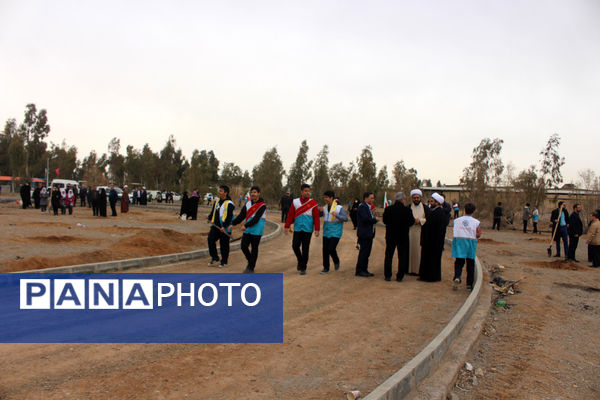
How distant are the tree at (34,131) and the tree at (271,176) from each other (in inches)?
1901

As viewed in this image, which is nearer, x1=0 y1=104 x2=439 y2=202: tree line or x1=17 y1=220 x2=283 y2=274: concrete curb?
x1=17 y1=220 x2=283 y2=274: concrete curb

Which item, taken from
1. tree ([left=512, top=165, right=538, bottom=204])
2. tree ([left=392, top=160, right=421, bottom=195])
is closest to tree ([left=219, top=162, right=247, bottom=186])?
tree ([left=392, top=160, right=421, bottom=195])

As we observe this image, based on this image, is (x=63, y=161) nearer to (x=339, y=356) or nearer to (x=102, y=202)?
(x=102, y=202)

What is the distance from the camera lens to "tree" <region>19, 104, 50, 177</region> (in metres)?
81.9

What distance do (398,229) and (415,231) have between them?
80cm

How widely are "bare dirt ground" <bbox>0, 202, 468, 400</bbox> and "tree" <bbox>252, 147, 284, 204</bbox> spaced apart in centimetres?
4588

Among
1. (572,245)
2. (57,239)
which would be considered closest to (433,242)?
(572,245)

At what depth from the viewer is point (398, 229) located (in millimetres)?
9508

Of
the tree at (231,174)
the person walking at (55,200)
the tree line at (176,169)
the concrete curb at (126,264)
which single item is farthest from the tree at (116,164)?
the concrete curb at (126,264)

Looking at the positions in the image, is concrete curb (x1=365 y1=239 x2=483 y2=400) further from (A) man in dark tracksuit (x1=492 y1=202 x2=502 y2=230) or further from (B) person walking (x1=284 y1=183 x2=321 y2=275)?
(A) man in dark tracksuit (x1=492 y1=202 x2=502 y2=230)

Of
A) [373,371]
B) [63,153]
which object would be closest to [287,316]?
[373,371]

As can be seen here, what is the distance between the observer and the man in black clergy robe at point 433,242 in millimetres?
9398

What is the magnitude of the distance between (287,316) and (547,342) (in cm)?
345

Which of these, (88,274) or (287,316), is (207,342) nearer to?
(287,316)
